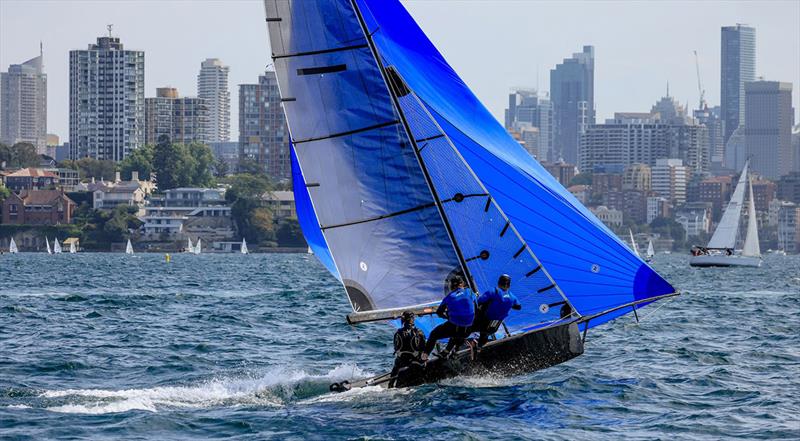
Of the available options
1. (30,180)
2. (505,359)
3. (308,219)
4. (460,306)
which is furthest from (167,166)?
(460,306)

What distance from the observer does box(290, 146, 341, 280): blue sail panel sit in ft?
62.8

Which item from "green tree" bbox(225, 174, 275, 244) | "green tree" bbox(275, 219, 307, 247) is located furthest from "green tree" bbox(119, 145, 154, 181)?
"green tree" bbox(275, 219, 307, 247)

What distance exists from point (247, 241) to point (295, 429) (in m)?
132

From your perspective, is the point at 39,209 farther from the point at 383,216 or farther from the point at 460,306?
the point at 460,306

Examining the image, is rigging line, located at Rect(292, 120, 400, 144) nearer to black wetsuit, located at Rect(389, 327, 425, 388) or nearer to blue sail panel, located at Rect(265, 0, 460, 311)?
blue sail panel, located at Rect(265, 0, 460, 311)

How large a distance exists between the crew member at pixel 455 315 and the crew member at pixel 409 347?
125 millimetres

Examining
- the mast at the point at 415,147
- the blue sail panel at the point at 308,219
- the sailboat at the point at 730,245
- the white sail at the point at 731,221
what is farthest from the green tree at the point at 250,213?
the mast at the point at 415,147

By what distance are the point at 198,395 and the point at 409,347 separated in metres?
→ 2.70

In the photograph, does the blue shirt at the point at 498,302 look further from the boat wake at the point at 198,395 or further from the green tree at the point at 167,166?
the green tree at the point at 167,166

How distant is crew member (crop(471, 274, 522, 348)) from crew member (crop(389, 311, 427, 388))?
0.67 meters

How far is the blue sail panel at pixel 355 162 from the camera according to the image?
17.6m

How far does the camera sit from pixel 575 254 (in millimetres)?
18047

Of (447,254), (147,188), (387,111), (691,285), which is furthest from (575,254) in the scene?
(147,188)

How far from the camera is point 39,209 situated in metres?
152
